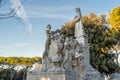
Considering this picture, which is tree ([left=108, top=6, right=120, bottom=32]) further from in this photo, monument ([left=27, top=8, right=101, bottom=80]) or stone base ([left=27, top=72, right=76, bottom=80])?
stone base ([left=27, top=72, right=76, bottom=80])

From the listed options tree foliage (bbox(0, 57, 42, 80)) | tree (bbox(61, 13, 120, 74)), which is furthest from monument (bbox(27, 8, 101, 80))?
tree foliage (bbox(0, 57, 42, 80))

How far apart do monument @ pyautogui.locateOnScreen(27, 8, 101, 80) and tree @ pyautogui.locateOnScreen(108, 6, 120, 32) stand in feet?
41.5

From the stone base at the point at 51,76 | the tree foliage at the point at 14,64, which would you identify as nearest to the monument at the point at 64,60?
the stone base at the point at 51,76

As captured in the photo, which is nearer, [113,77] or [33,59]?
[113,77]

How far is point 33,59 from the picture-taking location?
1848 inches

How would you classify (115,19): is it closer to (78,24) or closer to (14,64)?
(78,24)

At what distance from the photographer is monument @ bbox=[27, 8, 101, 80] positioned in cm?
1205

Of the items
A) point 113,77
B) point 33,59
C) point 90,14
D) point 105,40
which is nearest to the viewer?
point 113,77

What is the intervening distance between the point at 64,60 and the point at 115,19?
1520 centimetres

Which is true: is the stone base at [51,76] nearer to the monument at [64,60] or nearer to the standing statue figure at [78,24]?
the monument at [64,60]

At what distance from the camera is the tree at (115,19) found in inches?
1021

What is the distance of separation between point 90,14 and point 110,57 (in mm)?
Answer: 5224

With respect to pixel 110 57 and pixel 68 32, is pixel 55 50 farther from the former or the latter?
pixel 110 57

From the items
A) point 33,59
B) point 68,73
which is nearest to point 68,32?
point 68,73
